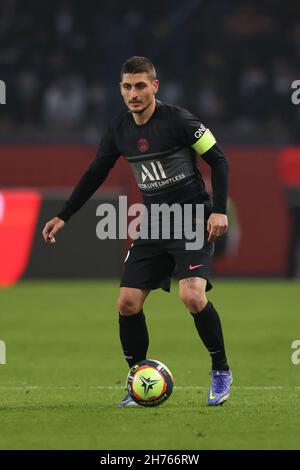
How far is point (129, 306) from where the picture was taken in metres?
7.28

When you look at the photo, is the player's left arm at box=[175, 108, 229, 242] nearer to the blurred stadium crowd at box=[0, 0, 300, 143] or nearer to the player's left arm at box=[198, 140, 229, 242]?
the player's left arm at box=[198, 140, 229, 242]

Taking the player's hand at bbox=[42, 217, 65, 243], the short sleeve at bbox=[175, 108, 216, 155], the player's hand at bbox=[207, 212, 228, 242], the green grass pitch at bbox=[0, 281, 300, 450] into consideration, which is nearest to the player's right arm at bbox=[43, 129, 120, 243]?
the player's hand at bbox=[42, 217, 65, 243]

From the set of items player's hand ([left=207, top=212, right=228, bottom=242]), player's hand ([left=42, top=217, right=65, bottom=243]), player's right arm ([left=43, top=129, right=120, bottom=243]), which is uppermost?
player's right arm ([left=43, top=129, right=120, bottom=243])

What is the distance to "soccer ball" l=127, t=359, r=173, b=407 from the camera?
7.12 m

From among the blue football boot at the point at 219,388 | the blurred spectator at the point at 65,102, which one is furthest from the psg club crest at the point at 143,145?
the blurred spectator at the point at 65,102

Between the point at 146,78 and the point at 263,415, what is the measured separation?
6.76 feet

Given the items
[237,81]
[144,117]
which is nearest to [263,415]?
[144,117]

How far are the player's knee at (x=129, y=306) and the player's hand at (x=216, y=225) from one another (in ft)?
2.00

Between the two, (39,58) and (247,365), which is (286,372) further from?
(39,58)

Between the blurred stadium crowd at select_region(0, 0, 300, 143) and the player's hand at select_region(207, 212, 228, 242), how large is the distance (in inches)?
520

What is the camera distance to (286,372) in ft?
30.2

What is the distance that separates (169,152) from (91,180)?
1.99ft

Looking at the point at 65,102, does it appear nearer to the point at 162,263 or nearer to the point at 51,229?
the point at 51,229
